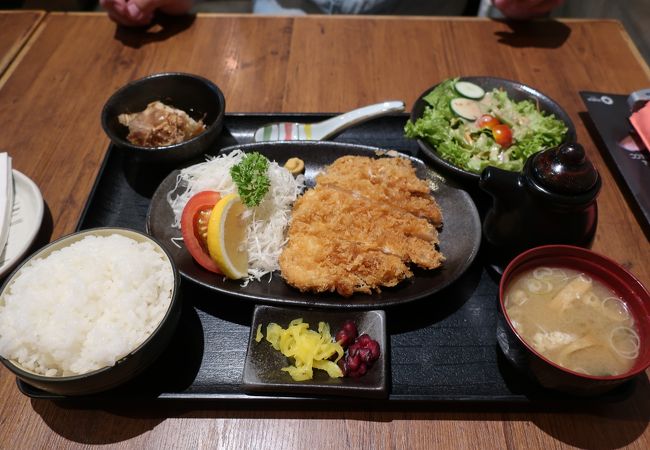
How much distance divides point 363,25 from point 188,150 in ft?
6.42

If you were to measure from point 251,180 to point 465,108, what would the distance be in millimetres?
1407

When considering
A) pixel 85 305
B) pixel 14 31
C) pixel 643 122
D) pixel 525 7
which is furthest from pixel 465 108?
pixel 14 31

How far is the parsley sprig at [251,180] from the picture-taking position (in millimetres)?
2193

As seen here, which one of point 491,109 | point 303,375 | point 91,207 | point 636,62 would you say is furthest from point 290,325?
point 636,62

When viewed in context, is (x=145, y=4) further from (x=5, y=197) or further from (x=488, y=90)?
(x=488, y=90)

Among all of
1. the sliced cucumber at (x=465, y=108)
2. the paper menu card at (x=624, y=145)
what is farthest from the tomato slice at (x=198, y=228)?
the paper menu card at (x=624, y=145)

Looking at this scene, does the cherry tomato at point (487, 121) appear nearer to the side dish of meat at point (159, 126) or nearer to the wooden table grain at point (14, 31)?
the side dish of meat at point (159, 126)

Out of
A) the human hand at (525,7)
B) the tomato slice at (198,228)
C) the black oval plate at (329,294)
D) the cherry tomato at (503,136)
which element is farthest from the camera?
the human hand at (525,7)

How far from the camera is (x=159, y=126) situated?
2459 millimetres

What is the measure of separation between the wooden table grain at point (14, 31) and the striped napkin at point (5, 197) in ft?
4.49

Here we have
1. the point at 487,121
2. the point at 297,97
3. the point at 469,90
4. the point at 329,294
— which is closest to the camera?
the point at 329,294

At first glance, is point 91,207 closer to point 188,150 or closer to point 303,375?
point 188,150

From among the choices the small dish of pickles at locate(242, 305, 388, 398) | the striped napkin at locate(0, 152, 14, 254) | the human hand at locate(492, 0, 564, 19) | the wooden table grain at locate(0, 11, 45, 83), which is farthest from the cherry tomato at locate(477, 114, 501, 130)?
the wooden table grain at locate(0, 11, 45, 83)

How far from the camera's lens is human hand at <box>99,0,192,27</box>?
330 centimetres
